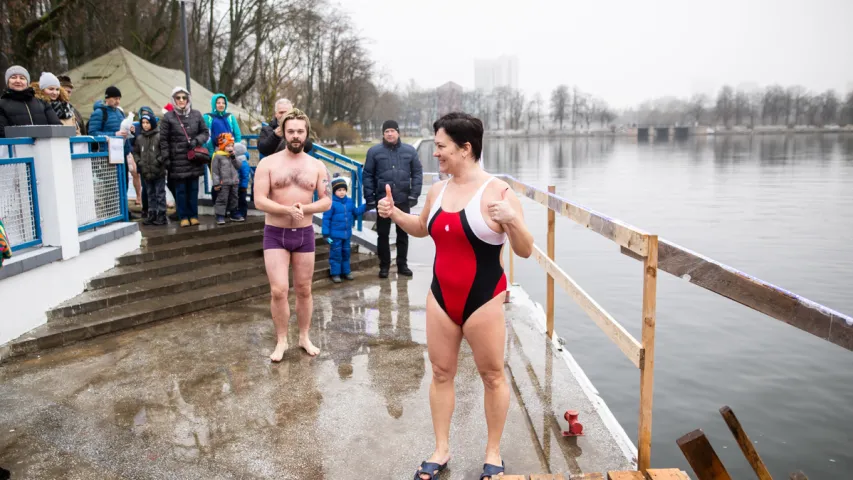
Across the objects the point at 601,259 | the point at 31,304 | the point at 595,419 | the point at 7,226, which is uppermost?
Result: the point at 7,226

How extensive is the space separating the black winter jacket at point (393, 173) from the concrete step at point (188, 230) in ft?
6.47

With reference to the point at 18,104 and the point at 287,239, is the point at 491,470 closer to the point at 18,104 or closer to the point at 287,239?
the point at 287,239

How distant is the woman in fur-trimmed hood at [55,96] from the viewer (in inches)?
313

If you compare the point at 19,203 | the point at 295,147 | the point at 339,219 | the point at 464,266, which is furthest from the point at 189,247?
the point at 464,266

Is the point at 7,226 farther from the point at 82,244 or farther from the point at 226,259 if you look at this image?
the point at 226,259

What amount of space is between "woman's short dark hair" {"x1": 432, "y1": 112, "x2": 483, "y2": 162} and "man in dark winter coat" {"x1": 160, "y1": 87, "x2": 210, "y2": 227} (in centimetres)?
602

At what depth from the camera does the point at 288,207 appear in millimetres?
5066

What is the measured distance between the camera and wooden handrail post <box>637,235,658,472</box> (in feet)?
10.6

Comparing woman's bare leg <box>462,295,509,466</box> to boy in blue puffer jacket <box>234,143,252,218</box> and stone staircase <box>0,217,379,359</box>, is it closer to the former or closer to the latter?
stone staircase <box>0,217,379,359</box>

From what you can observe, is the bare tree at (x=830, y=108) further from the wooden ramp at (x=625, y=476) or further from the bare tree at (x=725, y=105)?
the wooden ramp at (x=625, y=476)

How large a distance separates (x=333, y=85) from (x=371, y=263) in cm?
4848

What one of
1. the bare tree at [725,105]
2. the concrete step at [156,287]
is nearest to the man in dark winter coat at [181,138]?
the concrete step at [156,287]

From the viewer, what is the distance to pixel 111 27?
23359 mm

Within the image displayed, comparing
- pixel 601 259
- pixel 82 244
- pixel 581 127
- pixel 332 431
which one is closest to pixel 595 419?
pixel 332 431
